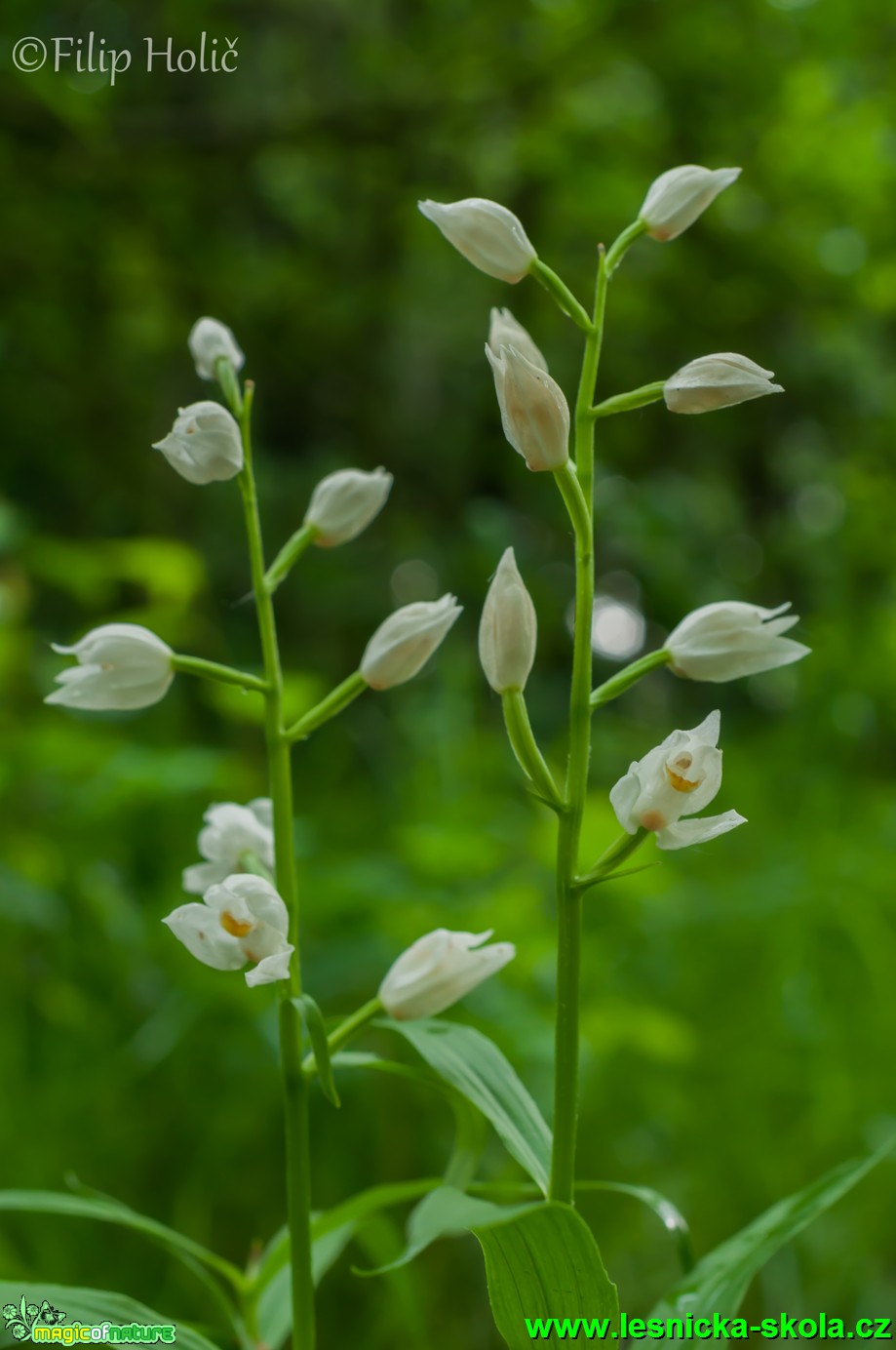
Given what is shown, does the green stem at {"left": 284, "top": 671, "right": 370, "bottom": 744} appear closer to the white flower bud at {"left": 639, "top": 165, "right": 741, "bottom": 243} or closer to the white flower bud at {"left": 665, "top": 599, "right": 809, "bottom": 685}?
the white flower bud at {"left": 665, "top": 599, "right": 809, "bottom": 685}

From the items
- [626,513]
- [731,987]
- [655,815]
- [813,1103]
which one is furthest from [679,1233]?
[626,513]

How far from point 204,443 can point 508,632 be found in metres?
0.18

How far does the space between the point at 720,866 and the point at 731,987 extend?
0.51 metres

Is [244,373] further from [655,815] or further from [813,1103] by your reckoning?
[655,815]

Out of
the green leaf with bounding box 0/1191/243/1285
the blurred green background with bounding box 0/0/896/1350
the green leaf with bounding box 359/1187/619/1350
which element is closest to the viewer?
the green leaf with bounding box 359/1187/619/1350

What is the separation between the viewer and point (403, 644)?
1.87ft

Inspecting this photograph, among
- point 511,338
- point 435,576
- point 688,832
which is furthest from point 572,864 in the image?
point 435,576

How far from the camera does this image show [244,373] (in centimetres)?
246

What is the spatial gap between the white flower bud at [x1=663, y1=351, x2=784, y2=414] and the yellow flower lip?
0.99 ft

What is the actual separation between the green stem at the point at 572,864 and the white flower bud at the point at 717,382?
0.04m

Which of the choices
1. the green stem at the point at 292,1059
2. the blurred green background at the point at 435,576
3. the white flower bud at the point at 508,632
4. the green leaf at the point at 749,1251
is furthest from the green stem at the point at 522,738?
the blurred green background at the point at 435,576

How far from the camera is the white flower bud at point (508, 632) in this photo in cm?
52

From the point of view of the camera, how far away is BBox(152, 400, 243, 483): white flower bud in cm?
57

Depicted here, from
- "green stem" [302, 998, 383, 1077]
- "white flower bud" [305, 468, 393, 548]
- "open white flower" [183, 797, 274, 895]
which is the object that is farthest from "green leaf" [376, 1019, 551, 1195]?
"white flower bud" [305, 468, 393, 548]
